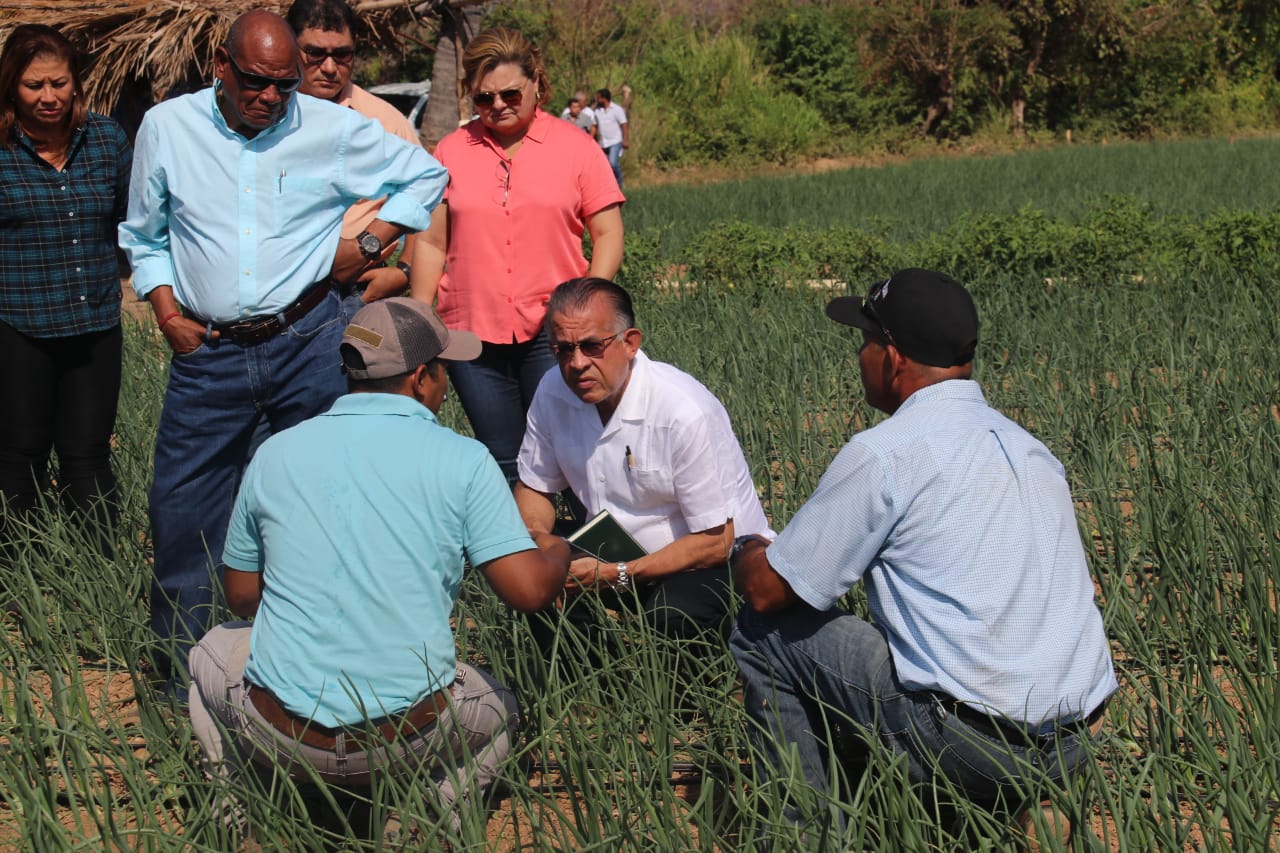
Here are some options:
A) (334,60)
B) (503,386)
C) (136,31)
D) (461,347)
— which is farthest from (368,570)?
(136,31)

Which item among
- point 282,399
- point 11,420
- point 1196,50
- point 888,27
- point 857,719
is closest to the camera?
point 857,719

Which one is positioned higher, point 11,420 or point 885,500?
point 885,500

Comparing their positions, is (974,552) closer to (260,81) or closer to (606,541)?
(606,541)

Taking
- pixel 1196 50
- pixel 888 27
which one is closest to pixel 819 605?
pixel 888 27

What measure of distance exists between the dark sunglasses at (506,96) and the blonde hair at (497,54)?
5 centimetres

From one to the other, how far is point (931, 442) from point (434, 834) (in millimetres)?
Answer: 927

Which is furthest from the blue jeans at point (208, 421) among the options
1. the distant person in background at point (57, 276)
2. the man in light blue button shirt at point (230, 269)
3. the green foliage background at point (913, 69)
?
the green foliage background at point (913, 69)

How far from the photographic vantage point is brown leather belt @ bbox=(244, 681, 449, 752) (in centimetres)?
218

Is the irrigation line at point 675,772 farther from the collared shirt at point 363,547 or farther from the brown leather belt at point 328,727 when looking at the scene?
the collared shirt at point 363,547

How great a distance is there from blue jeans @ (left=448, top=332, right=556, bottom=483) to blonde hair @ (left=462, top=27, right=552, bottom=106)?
67 cm

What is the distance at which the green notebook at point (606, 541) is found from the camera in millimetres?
2842

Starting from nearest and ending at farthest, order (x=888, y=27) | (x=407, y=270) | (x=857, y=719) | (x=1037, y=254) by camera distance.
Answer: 1. (x=857, y=719)
2. (x=407, y=270)
3. (x=1037, y=254)
4. (x=888, y=27)

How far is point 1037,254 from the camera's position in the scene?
727 centimetres

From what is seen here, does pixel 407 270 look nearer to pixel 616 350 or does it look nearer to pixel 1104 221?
pixel 616 350
